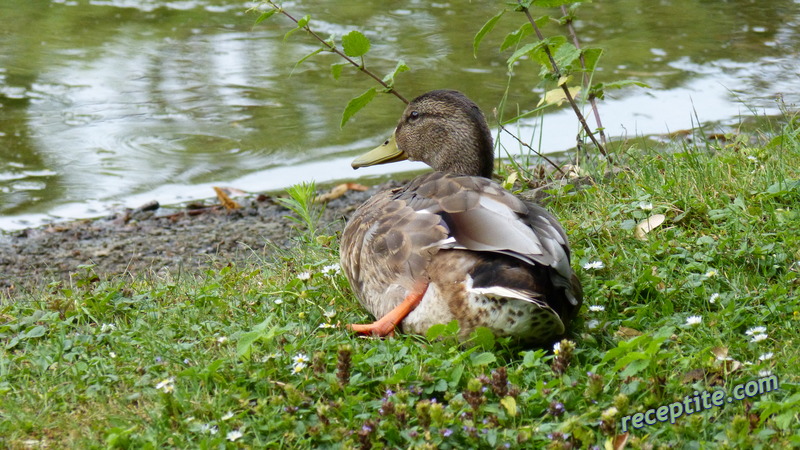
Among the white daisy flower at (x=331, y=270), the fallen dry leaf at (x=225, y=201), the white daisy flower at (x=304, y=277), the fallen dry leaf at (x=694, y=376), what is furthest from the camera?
the fallen dry leaf at (x=225, y=201)

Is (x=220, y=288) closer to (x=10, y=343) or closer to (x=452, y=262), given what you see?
(x=10, y=343)

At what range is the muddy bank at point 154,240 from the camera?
545cm

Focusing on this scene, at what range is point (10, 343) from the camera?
12.6ft

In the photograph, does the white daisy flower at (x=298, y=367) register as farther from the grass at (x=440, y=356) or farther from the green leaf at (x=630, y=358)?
the green leaf at (x=630, y=358)

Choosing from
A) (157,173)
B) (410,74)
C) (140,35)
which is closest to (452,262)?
(157,173)

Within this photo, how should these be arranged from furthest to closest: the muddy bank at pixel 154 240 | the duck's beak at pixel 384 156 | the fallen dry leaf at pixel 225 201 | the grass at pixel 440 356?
the fallen dry leaf at pixel 225 201 → the muddy bank at pixel 154 240 → the duck's beak at pixel 384 156 → the grass at pixel 440 356

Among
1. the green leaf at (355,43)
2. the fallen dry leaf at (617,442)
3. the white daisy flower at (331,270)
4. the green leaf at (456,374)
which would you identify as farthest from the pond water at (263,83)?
the fallen dry leaf at (617,442)

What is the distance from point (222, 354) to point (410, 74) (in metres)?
5.64

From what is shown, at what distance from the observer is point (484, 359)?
10.5 feet

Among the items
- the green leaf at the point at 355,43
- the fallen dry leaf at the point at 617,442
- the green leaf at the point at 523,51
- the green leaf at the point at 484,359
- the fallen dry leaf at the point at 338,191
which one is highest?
the green leaf at the point at 355,43

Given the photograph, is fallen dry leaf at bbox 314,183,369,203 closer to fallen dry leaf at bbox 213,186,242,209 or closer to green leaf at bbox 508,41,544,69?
fallen dry leaf at bbox 213,186,242,209

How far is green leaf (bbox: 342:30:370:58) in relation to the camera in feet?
15.1

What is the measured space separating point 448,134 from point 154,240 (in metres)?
2.31

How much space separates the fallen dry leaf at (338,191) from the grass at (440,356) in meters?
2.05
